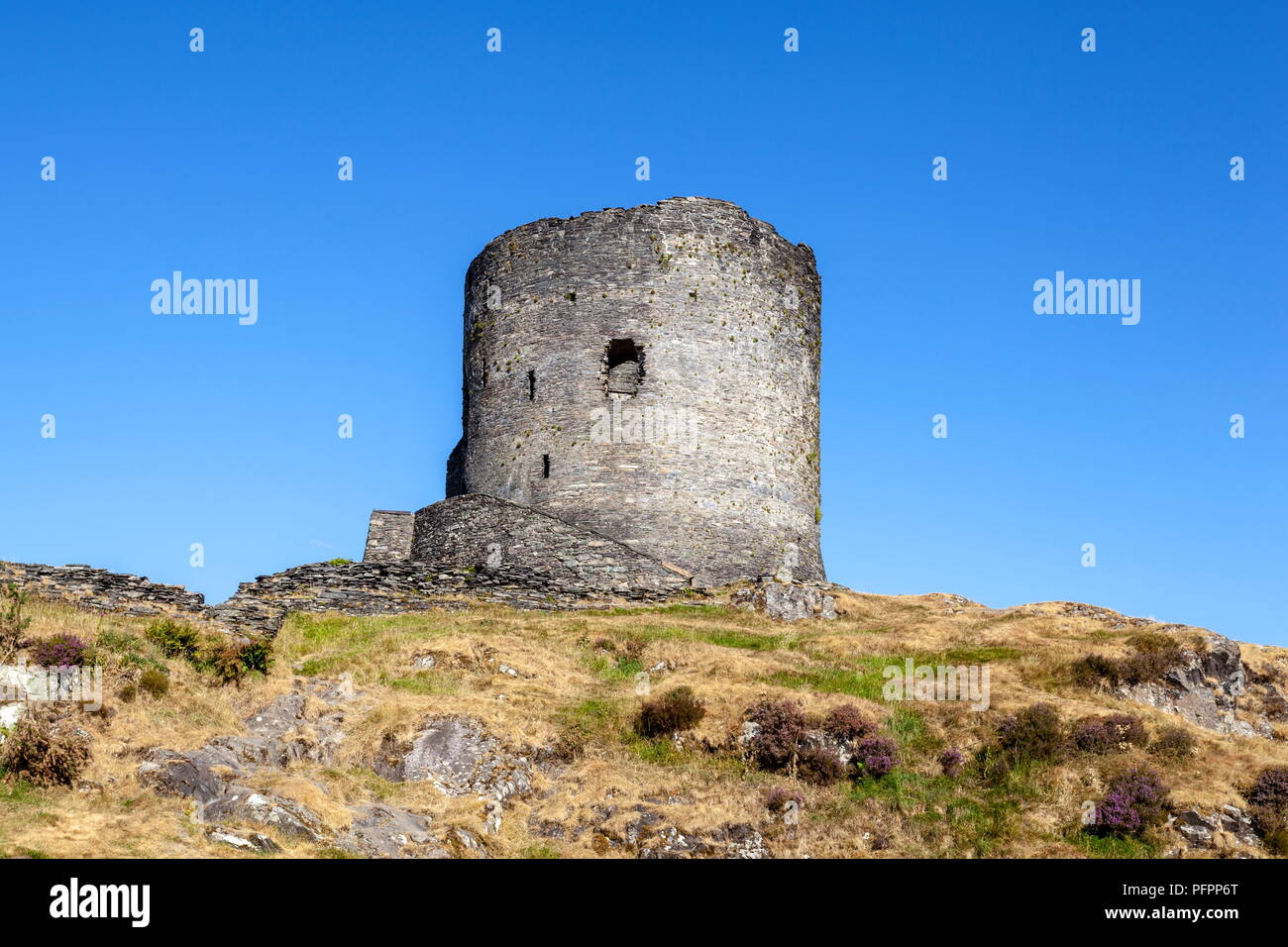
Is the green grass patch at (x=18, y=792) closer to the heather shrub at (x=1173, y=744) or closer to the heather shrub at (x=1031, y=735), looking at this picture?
the heather shrub at (x=1031, y=735)

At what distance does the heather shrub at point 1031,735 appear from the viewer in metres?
19.9

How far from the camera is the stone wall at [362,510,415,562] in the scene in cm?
3522

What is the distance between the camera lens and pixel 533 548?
32281 mm

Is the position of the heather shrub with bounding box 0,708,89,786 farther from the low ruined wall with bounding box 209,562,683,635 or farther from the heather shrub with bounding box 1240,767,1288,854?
the heather shrub with bounding box 1240,767,1288,854

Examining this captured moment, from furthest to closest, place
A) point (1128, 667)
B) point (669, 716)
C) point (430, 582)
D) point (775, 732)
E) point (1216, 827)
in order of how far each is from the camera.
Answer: point (430, 582)
point (1128, 667)
point (669, 716)
point (775, 732)
point (1216, 827)

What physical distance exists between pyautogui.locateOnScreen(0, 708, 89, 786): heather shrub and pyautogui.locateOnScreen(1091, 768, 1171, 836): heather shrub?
1377 cm

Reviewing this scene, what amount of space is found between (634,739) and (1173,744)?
847 cm

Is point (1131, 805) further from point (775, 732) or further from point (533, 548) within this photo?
point (533, 548)

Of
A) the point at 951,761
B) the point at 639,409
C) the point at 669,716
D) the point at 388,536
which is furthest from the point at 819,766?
the point at 388,536

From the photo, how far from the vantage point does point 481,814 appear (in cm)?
1812

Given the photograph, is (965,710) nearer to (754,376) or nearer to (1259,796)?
(1259,796)

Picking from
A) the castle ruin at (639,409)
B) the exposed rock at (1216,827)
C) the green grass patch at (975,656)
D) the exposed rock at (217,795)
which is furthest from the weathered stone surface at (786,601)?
the exposed rock at (217,795)
